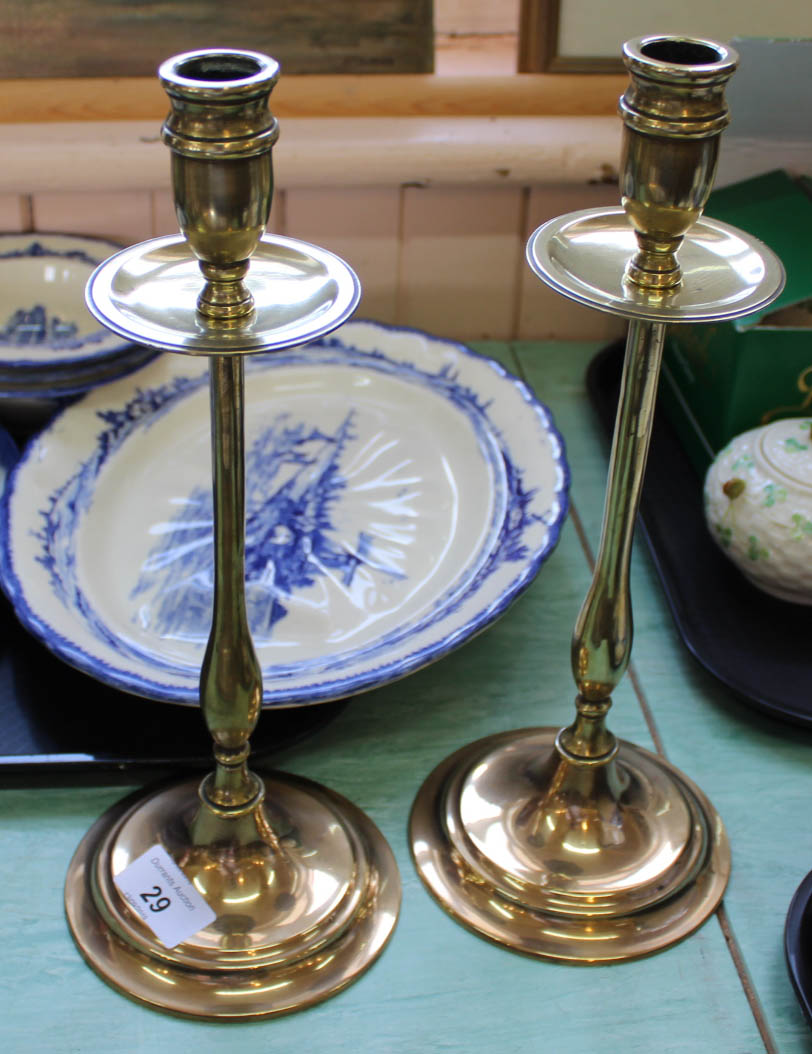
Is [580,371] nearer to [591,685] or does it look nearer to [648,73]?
[591,685]

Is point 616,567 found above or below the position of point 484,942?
above

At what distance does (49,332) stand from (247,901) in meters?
0.43

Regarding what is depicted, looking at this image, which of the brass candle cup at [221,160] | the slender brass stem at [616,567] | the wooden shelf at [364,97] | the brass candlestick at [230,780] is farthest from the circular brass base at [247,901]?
the wooden shelf at [364,97]

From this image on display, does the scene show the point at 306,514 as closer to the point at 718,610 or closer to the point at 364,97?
the point at 718,610

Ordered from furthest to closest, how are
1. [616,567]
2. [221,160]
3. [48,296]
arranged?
[48,296], [616,567], [221,160]

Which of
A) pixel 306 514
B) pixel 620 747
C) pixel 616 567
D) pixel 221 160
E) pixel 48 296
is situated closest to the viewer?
pixel 221 160

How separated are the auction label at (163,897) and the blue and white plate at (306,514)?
0.22 feet

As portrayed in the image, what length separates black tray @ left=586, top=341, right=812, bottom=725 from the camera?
570 mm

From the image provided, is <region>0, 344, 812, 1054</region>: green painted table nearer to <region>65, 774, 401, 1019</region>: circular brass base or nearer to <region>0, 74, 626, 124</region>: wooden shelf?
<region>65, 774, 401, 1019</region>: circular brass base

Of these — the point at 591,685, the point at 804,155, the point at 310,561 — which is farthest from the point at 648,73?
the point at 804,155

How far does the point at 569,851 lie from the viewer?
50 cm

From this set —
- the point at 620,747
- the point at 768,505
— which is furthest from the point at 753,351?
the point at 620,747

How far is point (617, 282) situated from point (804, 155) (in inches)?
17.4

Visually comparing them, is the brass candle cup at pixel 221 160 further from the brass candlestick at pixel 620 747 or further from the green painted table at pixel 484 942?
the green painted table at pixel 484 942
